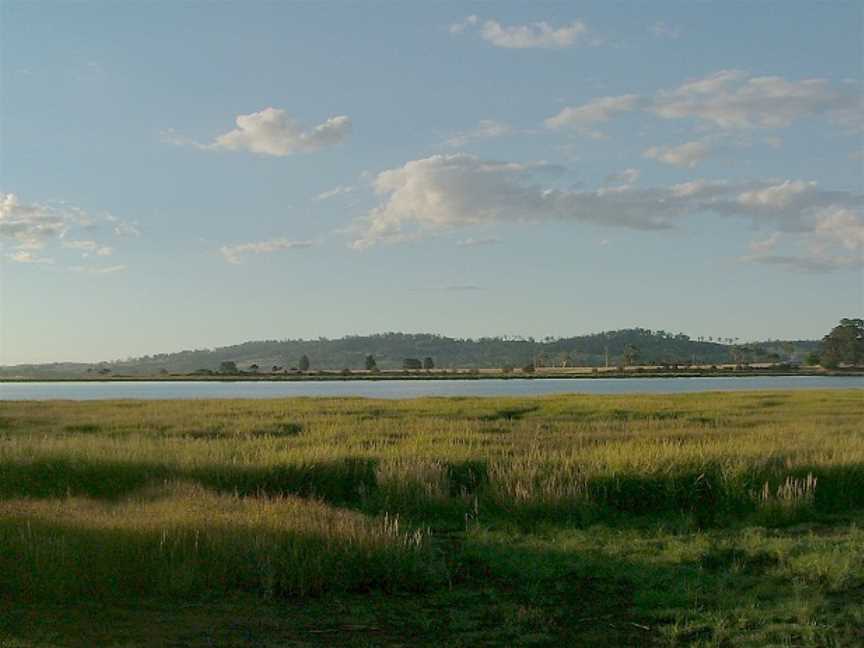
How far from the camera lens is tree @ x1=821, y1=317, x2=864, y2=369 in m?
175

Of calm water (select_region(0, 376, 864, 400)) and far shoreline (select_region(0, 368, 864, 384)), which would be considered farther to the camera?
far shoreline (select_region(0, 368, 864, 384))

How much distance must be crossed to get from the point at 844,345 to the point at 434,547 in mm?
187959

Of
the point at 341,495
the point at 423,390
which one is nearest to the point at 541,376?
the point at 423,390

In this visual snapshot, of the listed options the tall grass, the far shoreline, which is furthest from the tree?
the tall grass

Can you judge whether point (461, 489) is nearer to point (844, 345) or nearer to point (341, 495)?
point (341, 495)

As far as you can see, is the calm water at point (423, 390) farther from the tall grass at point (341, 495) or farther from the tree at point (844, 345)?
the tree at point (844, 345)

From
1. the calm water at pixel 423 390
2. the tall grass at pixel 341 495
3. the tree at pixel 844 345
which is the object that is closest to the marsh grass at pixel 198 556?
the tall grass at pixel 341 495

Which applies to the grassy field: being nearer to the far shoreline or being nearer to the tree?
the far shoreline

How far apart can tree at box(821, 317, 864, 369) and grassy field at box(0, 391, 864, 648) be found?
172561 millimetres

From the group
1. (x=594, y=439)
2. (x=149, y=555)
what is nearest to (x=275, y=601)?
(x=149, y=555)

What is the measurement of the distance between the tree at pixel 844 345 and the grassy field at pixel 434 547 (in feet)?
566

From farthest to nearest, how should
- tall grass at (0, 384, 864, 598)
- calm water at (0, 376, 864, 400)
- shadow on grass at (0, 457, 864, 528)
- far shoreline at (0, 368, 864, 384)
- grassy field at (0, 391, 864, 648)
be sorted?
far shoreline at (0, 368, 864, 384) < calm water at (0, 376, 864, 400) < shadow on grass at (0, 457, 864, 528) < tall grass at (0, 384, 864, 598) < grassy field at (0, 391, 864, 648)

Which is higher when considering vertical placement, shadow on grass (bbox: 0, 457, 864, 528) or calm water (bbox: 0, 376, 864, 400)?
shadow on grass (bbox: 0, 457, 864, 528)

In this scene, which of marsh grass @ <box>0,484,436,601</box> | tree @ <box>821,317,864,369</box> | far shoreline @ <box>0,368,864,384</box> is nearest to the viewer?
marsh grass @ <box>0,484,436,601</box>
